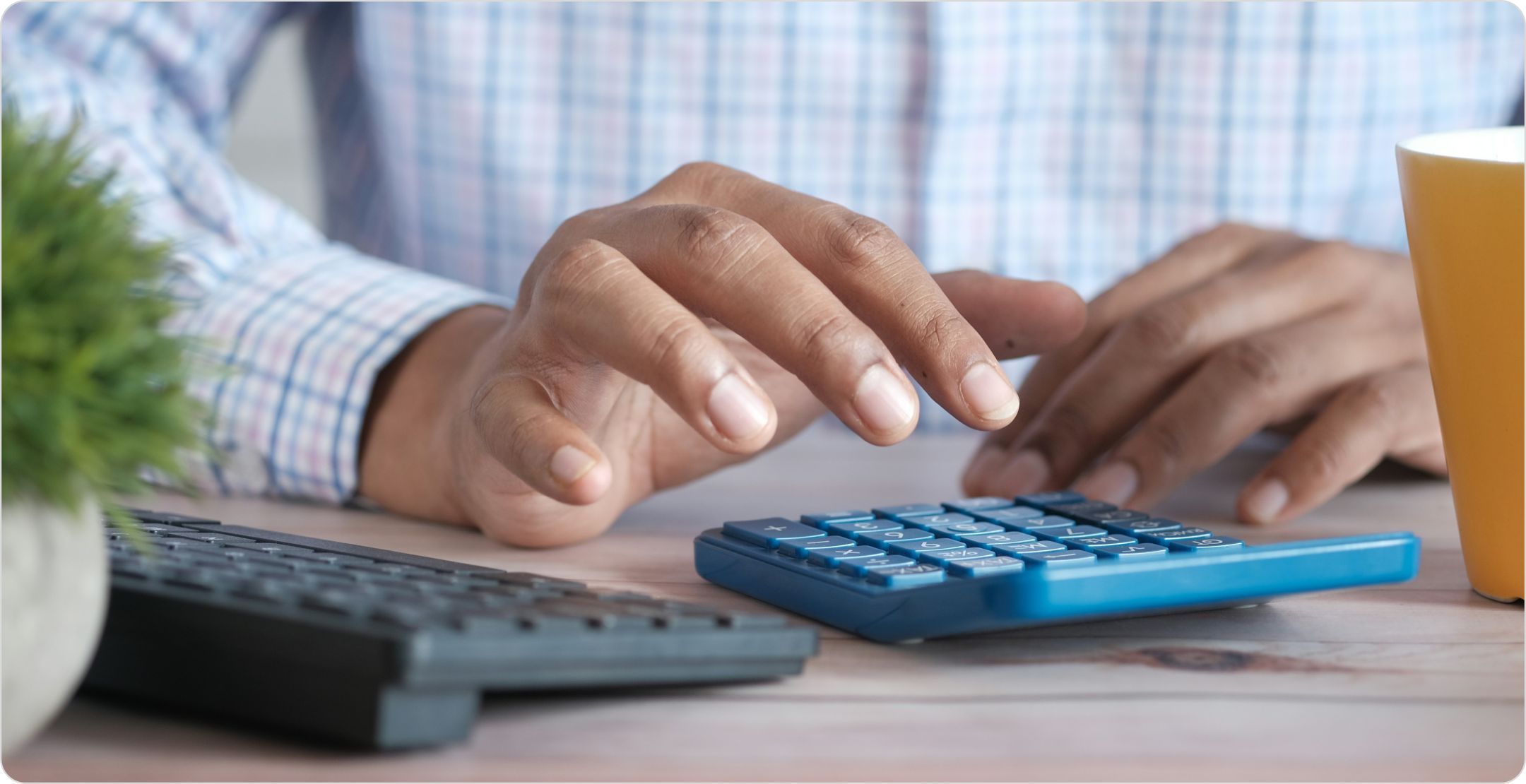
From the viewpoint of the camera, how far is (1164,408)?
690mm

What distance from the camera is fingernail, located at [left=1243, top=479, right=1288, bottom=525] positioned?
62cm

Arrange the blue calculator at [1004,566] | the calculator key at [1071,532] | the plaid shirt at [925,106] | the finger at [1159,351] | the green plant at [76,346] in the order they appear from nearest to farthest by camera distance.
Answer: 1. the green plant at [76,346]
2. the blue calculator at [1004,566]
3. the calculator key at [1071,532]
4. the finger at [1159,351]
5. the plaid shirt at [925,106]

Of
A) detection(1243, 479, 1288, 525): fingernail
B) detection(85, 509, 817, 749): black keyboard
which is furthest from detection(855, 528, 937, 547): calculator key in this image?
detection(1243, 479, 1288, 525): fingernail

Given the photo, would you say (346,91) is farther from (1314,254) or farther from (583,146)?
(1314,254)

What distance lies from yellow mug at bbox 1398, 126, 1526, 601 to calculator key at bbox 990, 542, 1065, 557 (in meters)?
0.14

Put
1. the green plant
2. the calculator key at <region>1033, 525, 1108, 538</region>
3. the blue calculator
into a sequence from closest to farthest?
1. the green plant
2. the blue calculator
3. the calculator key at <region>1033, 525, 1108, 538</region>

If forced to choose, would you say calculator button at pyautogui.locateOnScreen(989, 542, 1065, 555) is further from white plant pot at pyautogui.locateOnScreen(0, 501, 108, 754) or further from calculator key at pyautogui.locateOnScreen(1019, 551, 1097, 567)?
white plant pot at pyautogui.locateOnScreen(0, 501, 108, 754)

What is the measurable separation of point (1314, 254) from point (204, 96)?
847mm

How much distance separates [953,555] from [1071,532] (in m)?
0.07

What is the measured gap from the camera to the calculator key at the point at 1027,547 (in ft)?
1.44

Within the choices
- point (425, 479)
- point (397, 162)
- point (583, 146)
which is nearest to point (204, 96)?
point (397, 162)

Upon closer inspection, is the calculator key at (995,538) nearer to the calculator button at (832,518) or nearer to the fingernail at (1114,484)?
the calculator button at (832,518)

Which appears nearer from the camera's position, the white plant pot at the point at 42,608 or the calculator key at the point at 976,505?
the white plant pot at the point at 42,608

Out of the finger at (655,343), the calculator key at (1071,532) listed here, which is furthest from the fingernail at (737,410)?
the calculator key at (1071,532)
